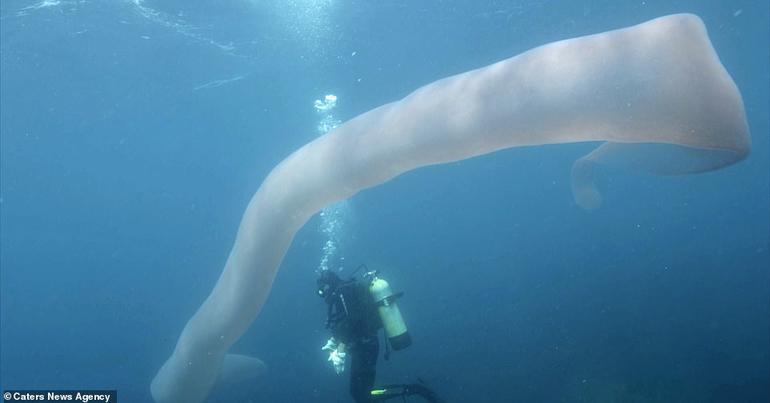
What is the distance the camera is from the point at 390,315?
25.1ft

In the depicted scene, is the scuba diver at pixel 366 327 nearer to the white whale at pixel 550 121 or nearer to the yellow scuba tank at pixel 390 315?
the yellow scuba tank at pixel 390 315

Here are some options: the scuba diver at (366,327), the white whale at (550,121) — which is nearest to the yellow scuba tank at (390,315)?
the scuba diver at (366,327)

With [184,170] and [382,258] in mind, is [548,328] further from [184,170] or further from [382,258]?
[382,258]

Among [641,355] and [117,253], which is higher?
[117,253]

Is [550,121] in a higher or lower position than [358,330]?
lower

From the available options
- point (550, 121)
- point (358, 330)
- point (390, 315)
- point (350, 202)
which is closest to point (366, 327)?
point (358, 330)

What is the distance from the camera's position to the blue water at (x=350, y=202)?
13.0 metres

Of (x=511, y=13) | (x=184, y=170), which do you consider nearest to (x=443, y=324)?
(x=511, y=13)

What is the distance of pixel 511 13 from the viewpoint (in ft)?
58.4

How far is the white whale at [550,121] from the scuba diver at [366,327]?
1603mm

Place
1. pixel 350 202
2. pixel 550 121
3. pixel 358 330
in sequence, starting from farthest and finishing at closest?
pixel 350 202, pixel 358 330, pixel 550 121

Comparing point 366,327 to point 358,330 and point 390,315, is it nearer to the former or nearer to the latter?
point 358,330

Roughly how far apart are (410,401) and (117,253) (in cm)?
3289

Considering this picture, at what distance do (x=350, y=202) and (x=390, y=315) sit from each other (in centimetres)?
3164
